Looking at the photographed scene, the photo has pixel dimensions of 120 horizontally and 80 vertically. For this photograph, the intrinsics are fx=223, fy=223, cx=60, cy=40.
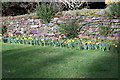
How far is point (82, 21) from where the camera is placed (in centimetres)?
742

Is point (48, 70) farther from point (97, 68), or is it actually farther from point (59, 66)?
point (97, 68)

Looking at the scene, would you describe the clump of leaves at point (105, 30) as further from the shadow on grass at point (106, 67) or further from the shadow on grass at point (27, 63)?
the shadow on grass at point (27, 63)

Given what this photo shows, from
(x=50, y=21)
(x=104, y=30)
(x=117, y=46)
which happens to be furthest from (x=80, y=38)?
(x=117, y=46)

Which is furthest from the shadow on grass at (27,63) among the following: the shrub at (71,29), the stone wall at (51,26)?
the stone wall at (51,26)

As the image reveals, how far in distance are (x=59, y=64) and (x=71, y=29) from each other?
2997 millimetres

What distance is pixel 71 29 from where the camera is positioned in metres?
7.18

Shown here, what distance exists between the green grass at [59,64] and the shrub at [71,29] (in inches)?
65.6

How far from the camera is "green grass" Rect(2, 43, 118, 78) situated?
3.71 m

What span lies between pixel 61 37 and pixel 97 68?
3620 millimetres

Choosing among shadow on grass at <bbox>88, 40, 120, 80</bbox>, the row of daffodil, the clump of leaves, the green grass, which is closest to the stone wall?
the clump of leaves

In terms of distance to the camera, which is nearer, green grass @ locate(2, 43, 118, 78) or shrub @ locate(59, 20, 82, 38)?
green grass @ locate(2, 43, 118, 78)

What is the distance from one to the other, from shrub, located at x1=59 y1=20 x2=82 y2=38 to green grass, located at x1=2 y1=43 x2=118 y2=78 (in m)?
1.67

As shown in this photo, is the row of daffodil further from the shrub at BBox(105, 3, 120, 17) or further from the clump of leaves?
the shrub at BBox(105, 3, 120, 17)

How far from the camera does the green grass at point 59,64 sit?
3711mm
